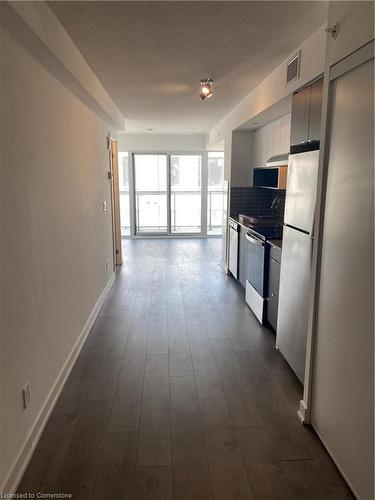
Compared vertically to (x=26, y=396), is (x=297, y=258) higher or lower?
higher

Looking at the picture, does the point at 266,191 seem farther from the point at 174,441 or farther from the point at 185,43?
the point at 174,441

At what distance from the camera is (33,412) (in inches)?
84.0

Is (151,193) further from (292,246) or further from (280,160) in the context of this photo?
(292,246)

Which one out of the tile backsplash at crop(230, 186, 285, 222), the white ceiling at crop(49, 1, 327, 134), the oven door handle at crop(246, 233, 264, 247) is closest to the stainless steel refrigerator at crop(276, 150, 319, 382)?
the oven door handle at crop(246, 233, 264, 247)

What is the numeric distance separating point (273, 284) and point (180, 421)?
1.70 m

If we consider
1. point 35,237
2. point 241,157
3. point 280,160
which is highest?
point 241,157

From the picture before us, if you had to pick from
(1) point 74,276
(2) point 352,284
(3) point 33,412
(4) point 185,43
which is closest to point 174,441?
(3) point 33,412

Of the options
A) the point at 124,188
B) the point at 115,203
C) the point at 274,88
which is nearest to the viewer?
the point at 274,88

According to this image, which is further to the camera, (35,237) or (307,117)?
(307,117)

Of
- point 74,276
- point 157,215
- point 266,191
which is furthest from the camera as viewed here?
point 157,215

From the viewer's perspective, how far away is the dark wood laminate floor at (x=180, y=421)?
1.88 meters

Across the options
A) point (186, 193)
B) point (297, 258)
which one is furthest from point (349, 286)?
point (186, 193)

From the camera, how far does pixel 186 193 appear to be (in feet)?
30.2

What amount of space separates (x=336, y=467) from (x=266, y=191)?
4.17 meters
